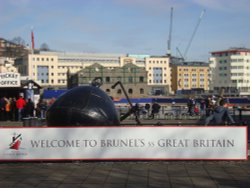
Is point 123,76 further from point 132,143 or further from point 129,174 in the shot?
point 129,174

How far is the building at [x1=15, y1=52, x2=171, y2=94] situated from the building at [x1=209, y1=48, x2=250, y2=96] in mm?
20470

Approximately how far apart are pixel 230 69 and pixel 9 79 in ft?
547

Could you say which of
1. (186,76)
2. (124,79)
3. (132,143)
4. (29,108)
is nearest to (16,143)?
(132,143)

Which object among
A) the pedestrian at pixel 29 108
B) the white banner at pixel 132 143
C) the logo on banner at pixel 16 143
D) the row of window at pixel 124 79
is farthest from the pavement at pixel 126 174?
the row of window at pixel 124 79

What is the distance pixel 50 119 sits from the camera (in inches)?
541

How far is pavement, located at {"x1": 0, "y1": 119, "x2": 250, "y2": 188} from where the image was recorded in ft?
30.7

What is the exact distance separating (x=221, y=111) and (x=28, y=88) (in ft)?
52.2

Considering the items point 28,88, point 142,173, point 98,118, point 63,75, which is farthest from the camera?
point 63,75

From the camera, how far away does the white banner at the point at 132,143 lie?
39.8 feet

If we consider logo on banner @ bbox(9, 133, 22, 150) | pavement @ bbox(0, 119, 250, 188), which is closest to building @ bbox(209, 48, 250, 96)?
pavement @ bbox(0, 119, 250, 188)

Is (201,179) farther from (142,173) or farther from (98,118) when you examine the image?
(98,118)

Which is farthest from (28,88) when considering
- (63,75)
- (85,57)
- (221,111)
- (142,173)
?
(85,57)

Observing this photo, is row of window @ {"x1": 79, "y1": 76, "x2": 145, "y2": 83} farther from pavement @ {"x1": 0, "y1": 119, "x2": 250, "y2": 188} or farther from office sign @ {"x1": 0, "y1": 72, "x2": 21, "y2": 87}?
pavement @ {"x1": 0, "y1": 119, "x2": 250, "y2": 188}

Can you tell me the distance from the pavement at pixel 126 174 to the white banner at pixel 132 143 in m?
0.19
